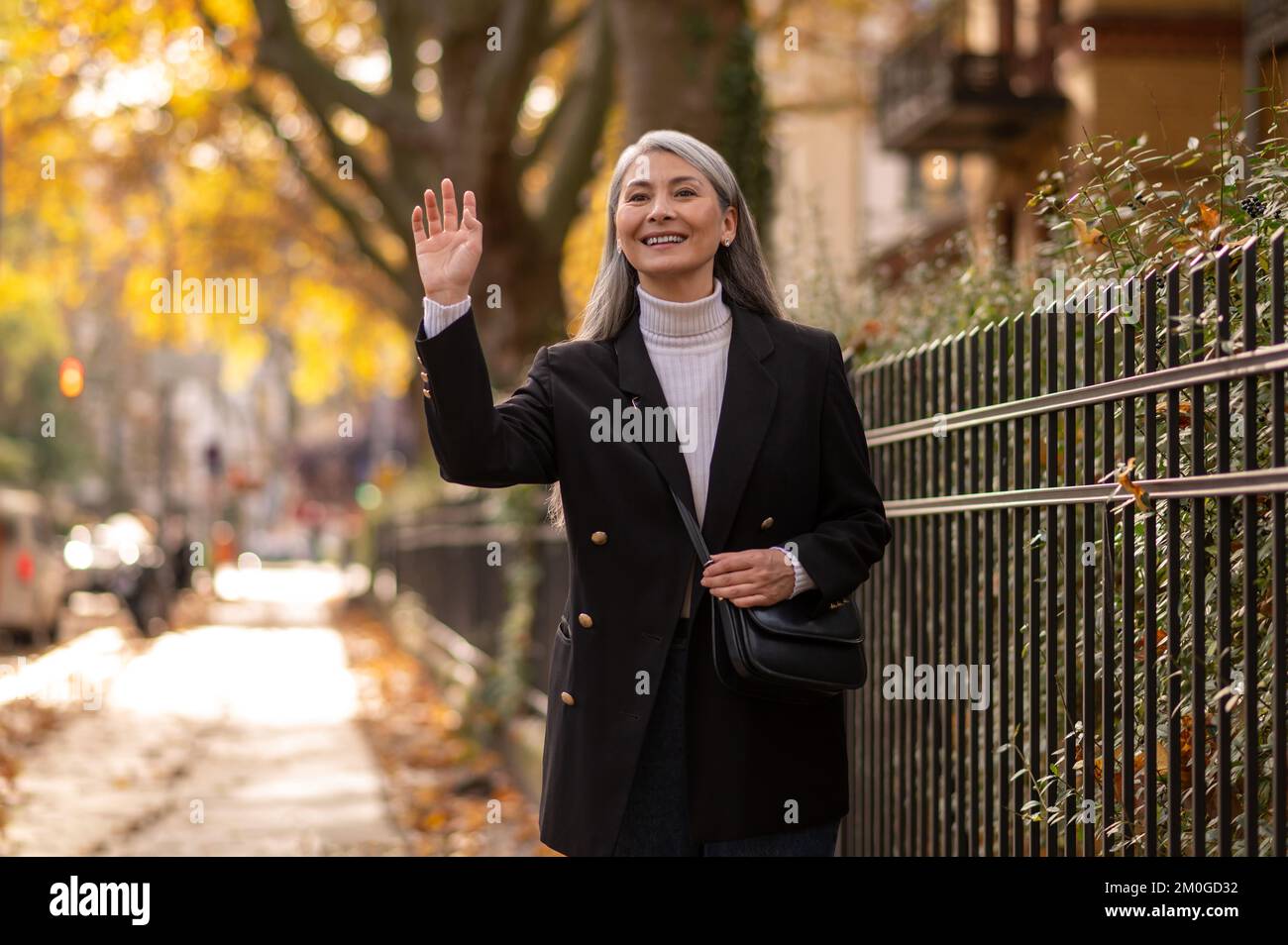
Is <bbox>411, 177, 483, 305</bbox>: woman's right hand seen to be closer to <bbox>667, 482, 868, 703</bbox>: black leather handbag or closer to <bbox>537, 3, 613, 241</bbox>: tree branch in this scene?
<bbox>667, 482, 868, 703</bbox>: black leather handbag

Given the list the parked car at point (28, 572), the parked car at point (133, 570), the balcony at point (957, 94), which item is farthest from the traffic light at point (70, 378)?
the parked car at point (133, 570)

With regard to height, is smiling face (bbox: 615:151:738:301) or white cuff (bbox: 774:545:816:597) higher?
smiling face (bbox: 615:151:738:301)

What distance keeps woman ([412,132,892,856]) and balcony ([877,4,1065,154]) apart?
16.9 metres

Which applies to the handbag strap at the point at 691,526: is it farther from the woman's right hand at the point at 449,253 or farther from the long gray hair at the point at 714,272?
the woman's right hand at the point at 449,253

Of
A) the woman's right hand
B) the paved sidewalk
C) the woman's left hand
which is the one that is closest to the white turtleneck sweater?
the woman's left hand

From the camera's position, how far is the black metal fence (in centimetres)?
337

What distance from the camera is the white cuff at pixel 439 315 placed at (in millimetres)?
3287

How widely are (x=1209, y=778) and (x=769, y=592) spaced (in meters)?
1.07

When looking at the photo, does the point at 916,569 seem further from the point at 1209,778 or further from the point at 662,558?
the point at 662,558

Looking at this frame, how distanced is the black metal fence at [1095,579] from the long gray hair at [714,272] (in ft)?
2.62

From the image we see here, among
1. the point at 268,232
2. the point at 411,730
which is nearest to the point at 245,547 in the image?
the point at 268,232

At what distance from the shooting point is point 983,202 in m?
21.7

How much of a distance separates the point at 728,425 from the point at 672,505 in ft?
0.62

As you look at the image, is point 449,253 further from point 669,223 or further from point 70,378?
point 70,378
